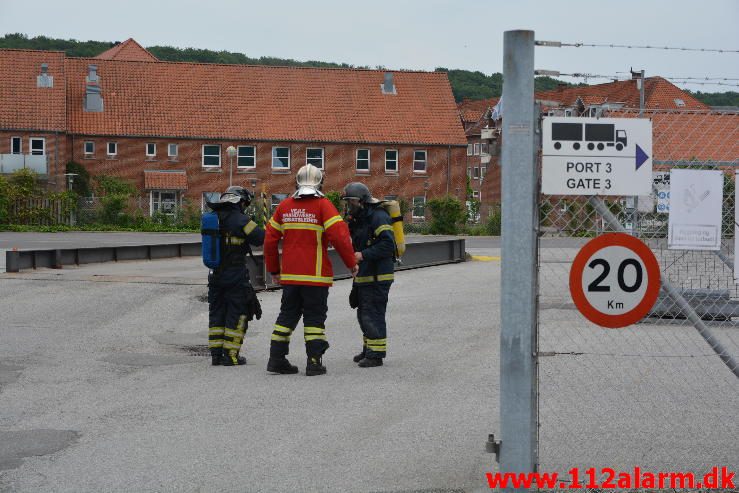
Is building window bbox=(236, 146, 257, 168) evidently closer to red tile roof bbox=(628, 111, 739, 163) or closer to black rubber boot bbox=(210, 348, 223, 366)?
black rubber boot bbox=(210, 348, 223, 366)

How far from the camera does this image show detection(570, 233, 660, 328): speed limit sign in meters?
5.42

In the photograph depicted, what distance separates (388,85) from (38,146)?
21.2 metres

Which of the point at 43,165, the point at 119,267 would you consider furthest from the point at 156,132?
the point at 119,267

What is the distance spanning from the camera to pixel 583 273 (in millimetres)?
5438

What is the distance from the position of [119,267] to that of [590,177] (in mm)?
18576

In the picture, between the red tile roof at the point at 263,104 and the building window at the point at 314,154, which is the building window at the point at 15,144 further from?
the building window at the point at 314,154

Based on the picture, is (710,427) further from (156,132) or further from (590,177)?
(156,132)

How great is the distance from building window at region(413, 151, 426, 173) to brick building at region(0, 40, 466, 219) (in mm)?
60

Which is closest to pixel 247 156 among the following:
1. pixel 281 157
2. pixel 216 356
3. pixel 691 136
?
pixel 281 157

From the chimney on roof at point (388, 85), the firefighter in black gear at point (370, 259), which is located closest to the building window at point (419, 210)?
the chimney on roof at point (388, 85)

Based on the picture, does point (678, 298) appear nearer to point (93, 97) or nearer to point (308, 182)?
point (308, 182)

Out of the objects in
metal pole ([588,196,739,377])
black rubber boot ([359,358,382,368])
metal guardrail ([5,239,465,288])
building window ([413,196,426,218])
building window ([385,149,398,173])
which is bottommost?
black rubber boot ([359,358,382,368])

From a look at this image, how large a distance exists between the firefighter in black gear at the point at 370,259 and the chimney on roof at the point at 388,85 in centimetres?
5822

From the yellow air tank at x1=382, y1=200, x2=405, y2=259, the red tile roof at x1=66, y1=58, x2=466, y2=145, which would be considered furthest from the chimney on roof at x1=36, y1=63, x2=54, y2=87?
the yellow air tank at x1=382, y1=200, x2=405, y2=259
